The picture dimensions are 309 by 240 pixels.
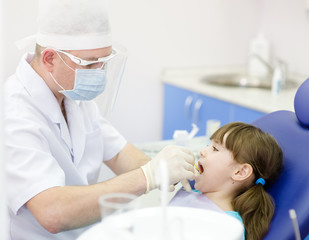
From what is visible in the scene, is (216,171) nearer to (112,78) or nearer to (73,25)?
(112,78)

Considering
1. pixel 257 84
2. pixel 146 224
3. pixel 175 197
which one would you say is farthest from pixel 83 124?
pixel 257 84

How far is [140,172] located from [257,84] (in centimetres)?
210

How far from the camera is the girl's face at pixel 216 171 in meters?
1.63

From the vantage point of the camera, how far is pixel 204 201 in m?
1.57

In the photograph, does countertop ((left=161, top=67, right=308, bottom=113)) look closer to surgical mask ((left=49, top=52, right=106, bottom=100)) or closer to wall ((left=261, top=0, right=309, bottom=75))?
wall ((left=261, top=0, right=309, bottom=75))

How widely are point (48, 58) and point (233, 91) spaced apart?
1.61 m

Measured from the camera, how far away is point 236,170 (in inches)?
63.7

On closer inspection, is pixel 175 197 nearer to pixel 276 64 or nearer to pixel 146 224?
pixel 146 224

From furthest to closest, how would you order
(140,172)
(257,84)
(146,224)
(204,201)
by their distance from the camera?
1. (257,84)
2. (204,201)
3. (140,172)
4. (146,224)

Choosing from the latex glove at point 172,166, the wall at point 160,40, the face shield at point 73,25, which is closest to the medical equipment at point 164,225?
the latex glove at point 172,166

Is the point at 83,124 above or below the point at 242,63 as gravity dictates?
above

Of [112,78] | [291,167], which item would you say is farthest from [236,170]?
[112,78]

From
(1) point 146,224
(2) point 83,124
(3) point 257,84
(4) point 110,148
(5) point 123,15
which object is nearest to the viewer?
(1) point 146,224

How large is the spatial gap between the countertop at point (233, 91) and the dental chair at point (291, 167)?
0.78 m
